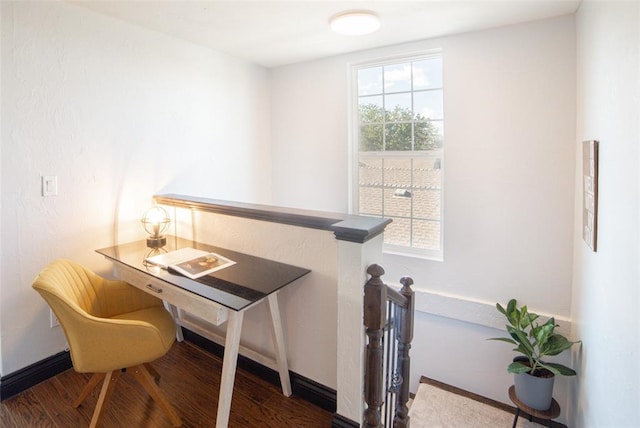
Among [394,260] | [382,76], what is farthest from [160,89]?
[394,260]

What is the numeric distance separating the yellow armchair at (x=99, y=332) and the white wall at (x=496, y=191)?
2.03m

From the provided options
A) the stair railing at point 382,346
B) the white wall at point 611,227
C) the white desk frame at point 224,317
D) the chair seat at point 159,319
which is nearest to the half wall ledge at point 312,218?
the stair railing at point 382,346

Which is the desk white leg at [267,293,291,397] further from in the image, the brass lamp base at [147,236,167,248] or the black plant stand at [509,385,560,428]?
the black plant stand at [509,385,560,428]

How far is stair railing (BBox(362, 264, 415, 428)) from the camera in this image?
1.29 metres

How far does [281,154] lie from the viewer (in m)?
3.56

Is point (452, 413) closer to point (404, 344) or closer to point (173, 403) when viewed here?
point (404, 344)

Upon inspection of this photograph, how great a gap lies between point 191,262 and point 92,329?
1.72 feet

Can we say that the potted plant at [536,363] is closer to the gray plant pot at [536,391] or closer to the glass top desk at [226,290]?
the gray plant pot at [536,391]

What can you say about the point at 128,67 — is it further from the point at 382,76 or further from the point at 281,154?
the point at 382,76

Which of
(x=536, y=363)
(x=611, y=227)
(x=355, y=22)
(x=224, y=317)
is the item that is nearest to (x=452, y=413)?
(x=536, y=363)

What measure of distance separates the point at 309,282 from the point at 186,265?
2.14 ft

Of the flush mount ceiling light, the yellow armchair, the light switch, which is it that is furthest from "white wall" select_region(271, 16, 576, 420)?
the light switch

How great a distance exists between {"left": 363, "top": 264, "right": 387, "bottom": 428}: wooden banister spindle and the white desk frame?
0.49 m

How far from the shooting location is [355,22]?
87.6 inches
